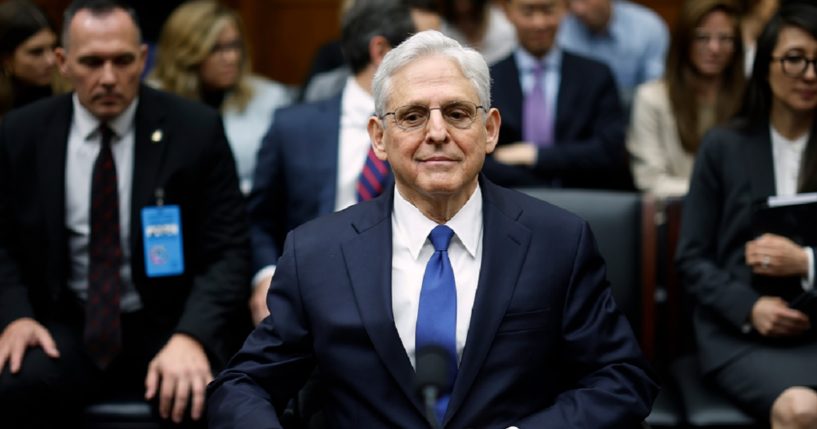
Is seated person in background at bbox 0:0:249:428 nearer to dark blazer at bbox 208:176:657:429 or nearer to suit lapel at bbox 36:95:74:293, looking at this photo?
suit lapel at bbox 36:95:74:293

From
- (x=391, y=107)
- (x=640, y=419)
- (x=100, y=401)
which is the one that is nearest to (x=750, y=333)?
(x=640, y=419)

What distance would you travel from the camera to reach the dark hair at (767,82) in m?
2.89

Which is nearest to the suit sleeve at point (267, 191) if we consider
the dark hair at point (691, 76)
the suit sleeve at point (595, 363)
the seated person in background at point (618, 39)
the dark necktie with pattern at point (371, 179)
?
the dark necktie with pattern at point (371, 179)

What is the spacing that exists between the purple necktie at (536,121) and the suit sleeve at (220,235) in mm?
1222

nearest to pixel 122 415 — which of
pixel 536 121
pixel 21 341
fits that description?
pixel 21 341

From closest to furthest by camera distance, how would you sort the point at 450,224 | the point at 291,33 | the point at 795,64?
1. the point at 450,224
2. the point at 795,64
3. the point at 291,33

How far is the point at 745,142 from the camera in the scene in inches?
117

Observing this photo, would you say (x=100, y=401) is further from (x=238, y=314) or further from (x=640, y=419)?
(x=640, y=419)

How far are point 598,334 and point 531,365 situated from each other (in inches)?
5.9

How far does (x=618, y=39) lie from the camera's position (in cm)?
466

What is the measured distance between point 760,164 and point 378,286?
1.35 metres

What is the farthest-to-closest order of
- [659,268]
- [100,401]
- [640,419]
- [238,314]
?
[659,268] → [238,314] → [100,401] → [640,419]

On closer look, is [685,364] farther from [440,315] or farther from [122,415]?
[122,415]

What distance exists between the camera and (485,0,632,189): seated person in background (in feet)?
12.1
